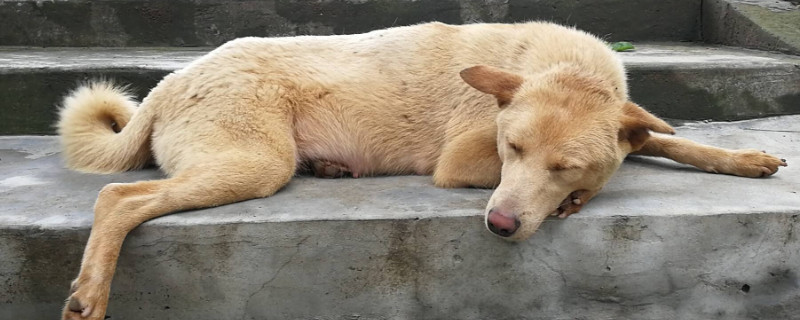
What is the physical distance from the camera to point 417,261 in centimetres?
307

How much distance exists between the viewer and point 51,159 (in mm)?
4094

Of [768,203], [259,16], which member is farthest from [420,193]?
[259,16]

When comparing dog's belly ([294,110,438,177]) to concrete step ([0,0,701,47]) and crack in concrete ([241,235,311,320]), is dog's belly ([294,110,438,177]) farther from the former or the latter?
concrete step ([0,0,701,47])

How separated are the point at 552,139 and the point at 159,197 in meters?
1.60

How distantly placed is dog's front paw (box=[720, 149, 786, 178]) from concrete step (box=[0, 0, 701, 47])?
2.96 m

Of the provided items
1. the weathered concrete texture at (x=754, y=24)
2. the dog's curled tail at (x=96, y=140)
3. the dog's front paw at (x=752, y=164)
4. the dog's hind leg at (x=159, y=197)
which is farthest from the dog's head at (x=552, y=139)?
the weathered concrete texture at (x=754, y=24)

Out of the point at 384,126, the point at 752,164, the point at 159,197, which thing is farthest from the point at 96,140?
the point at 752,164

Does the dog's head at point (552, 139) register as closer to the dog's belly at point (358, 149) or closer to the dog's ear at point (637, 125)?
the dog's ear at point (637, 125)

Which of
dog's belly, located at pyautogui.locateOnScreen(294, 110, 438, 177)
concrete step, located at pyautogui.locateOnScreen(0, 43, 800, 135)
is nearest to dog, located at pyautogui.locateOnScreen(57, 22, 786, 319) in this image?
dog's belly, located at pyautogui.locateOnScreen(294, 110, 438, 177)

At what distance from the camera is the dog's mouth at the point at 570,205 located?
121 inches

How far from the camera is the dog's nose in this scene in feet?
9.30

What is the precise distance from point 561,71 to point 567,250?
0.84m

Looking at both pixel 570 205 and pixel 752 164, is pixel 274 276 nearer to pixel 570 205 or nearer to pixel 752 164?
pixel 570 205

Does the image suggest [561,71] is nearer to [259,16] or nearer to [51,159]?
[51,159]
